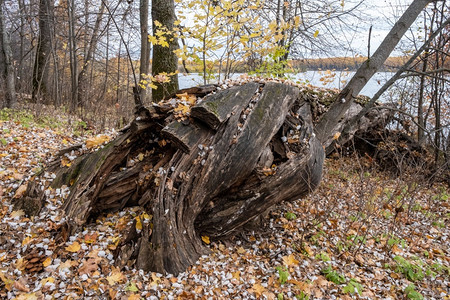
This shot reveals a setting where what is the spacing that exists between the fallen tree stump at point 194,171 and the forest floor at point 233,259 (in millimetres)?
196

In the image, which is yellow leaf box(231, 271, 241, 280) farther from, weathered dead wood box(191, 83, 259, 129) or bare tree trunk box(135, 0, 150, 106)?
bare tree trunk box(135, 0, 150, 106)

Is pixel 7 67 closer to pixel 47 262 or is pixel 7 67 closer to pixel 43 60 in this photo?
pixel 43 60

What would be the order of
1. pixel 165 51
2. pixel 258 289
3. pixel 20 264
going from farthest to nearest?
1. pixel 165 51
2. pixel 258 289
3. pixel 20 264

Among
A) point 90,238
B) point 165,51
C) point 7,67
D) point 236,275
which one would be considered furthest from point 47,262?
point 7,67

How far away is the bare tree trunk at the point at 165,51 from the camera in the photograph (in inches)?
253

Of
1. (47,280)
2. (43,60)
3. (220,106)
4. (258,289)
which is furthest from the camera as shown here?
(43,60)

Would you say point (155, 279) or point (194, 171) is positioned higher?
point (194, 171)

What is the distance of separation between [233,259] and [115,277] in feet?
4.93

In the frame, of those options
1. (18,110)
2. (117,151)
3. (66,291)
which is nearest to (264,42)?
(117,151)

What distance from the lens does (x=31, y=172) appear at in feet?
13.4

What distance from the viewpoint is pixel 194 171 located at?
3.40 metres

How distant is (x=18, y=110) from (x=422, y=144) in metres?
12.8

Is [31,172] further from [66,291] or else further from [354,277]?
[354,277]

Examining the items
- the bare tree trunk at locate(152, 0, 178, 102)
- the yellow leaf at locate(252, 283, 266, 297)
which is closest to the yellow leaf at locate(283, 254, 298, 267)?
the yellow leaf at locate(252, 283, 266, 297)
